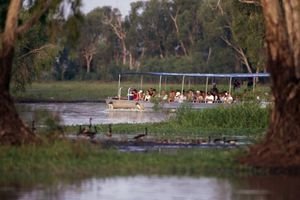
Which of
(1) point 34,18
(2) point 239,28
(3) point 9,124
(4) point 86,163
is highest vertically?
(2) point 239,28

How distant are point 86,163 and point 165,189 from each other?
11.2ft

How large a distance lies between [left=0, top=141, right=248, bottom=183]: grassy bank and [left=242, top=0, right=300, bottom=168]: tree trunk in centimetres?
83

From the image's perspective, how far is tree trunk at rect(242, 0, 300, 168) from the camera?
22188mm

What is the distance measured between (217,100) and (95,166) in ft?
109

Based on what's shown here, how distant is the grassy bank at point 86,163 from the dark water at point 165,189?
0.87 meters

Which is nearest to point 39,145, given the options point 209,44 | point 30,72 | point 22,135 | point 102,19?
point 22,135

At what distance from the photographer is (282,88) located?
22609 mm

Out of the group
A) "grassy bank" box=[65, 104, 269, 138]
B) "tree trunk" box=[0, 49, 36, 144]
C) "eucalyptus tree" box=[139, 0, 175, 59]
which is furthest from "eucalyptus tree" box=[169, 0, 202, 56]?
"tree trunk" box=[0, 49, 36, 144]

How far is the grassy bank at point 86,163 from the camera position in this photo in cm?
2112

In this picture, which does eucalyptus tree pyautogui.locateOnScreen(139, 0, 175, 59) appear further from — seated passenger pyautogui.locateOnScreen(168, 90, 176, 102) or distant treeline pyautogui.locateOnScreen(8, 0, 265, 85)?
seated passenger pyautogui.locateOnScreen(168, 90, 176, 102)

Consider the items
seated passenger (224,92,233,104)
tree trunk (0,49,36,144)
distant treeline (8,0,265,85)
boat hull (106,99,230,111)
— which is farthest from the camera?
distant treeline (8,0,265,85)

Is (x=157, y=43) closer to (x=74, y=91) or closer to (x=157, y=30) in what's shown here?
(x=157, y=30)

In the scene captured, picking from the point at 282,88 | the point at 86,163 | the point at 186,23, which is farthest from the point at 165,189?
the point at 186,23

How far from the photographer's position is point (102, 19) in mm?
130000
